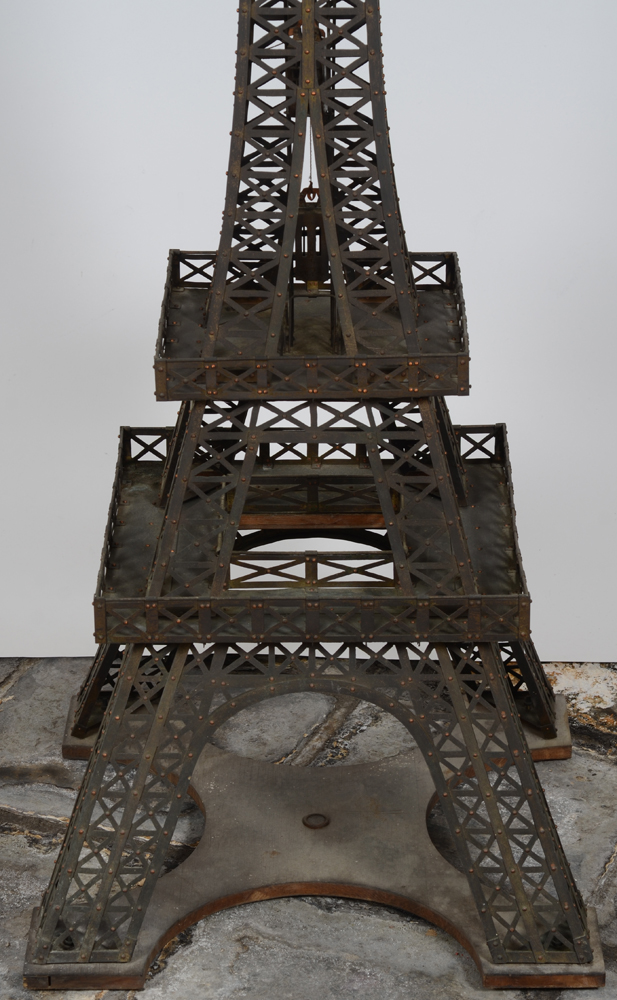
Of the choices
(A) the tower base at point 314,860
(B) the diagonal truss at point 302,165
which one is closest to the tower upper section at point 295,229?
(B) the diagonal truss at point 302,165

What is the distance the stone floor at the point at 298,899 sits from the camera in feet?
63.4

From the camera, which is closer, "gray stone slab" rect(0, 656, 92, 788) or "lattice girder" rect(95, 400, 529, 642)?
"lattice girder" rect(95, 400, 529, 642)

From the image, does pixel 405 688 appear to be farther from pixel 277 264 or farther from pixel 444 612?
pixel 277 264

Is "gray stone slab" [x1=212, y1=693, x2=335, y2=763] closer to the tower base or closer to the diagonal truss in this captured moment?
the tower base

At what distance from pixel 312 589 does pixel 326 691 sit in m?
1.23

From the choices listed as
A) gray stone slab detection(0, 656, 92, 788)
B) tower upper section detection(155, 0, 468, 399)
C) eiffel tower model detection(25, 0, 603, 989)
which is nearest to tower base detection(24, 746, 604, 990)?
eiffel tower model detection(25, 0, 603, 989)

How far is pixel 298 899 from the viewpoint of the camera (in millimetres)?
20969


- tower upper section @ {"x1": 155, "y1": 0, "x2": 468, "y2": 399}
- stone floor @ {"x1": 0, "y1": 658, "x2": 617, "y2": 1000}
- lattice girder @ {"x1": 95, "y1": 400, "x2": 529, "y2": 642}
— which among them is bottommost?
stone floor @ {"x1": 0, "y1": 658, "x2": 617, "y2": 1000}

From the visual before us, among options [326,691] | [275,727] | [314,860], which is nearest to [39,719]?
[275,727]

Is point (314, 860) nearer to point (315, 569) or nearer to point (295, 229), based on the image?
point (315, 569)

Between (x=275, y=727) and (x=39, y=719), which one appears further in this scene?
(x=39, y=719)

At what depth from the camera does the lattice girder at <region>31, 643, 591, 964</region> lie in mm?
18812

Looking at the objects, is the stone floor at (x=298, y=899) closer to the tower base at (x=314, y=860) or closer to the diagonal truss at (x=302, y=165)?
the tower base at (x=314, y=860)

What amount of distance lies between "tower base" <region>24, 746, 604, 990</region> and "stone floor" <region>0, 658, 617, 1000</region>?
0.79ft
